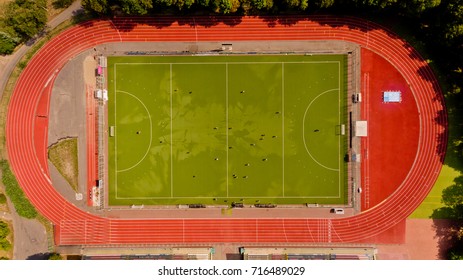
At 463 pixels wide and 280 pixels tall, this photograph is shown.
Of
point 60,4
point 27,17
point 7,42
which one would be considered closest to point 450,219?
point 60,4

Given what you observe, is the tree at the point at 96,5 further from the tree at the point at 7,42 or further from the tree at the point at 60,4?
the tree at the point at 7,42

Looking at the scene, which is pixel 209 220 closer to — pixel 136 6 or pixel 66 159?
pixel 66 159

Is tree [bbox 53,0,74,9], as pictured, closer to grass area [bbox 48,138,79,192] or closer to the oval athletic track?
the oval athletic track

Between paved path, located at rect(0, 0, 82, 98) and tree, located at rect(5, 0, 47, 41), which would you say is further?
paved path, located at rect(0, 0, 82, 98)

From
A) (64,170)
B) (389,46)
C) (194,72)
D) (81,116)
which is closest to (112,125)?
(81,116)

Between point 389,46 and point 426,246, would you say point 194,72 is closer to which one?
point 389,46

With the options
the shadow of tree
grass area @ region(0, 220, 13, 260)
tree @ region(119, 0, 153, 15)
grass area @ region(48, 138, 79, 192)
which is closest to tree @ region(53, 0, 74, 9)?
tree @ region(119, 0, 153, 15)
